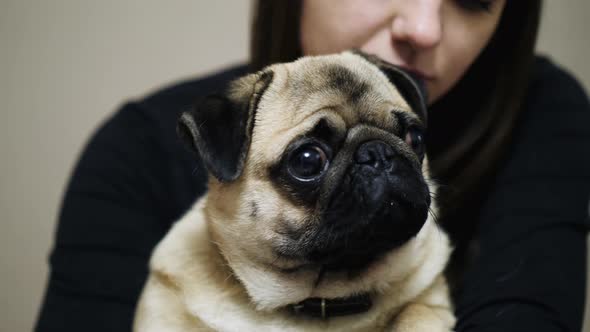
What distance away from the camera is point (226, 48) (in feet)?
9.39

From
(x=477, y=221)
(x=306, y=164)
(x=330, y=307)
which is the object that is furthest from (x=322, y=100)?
(x=477, y=221)

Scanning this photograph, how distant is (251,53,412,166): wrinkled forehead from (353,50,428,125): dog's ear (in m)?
0.04

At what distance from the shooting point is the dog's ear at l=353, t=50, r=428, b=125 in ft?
4.35

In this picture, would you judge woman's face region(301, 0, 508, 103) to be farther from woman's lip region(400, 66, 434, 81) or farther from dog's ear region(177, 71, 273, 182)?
dog's ear region(177, 71, 273, 182)

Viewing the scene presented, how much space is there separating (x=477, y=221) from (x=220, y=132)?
908 mm

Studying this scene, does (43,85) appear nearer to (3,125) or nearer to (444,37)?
(3,125)

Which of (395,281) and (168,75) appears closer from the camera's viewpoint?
(395,281)

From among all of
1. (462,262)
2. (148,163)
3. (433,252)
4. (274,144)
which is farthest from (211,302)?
(462,262)

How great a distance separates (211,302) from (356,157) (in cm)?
48

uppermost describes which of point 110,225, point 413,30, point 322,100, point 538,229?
point 413,30

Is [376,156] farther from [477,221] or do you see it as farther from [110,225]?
[110,225]

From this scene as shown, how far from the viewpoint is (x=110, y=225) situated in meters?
1.62

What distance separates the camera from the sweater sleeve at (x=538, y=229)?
1240 mm

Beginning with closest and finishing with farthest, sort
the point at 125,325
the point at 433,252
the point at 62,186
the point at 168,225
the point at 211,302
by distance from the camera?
the point at 211,302
the point at 433,252
the point at 125,325
the point at 168,225
the point at 62,186
